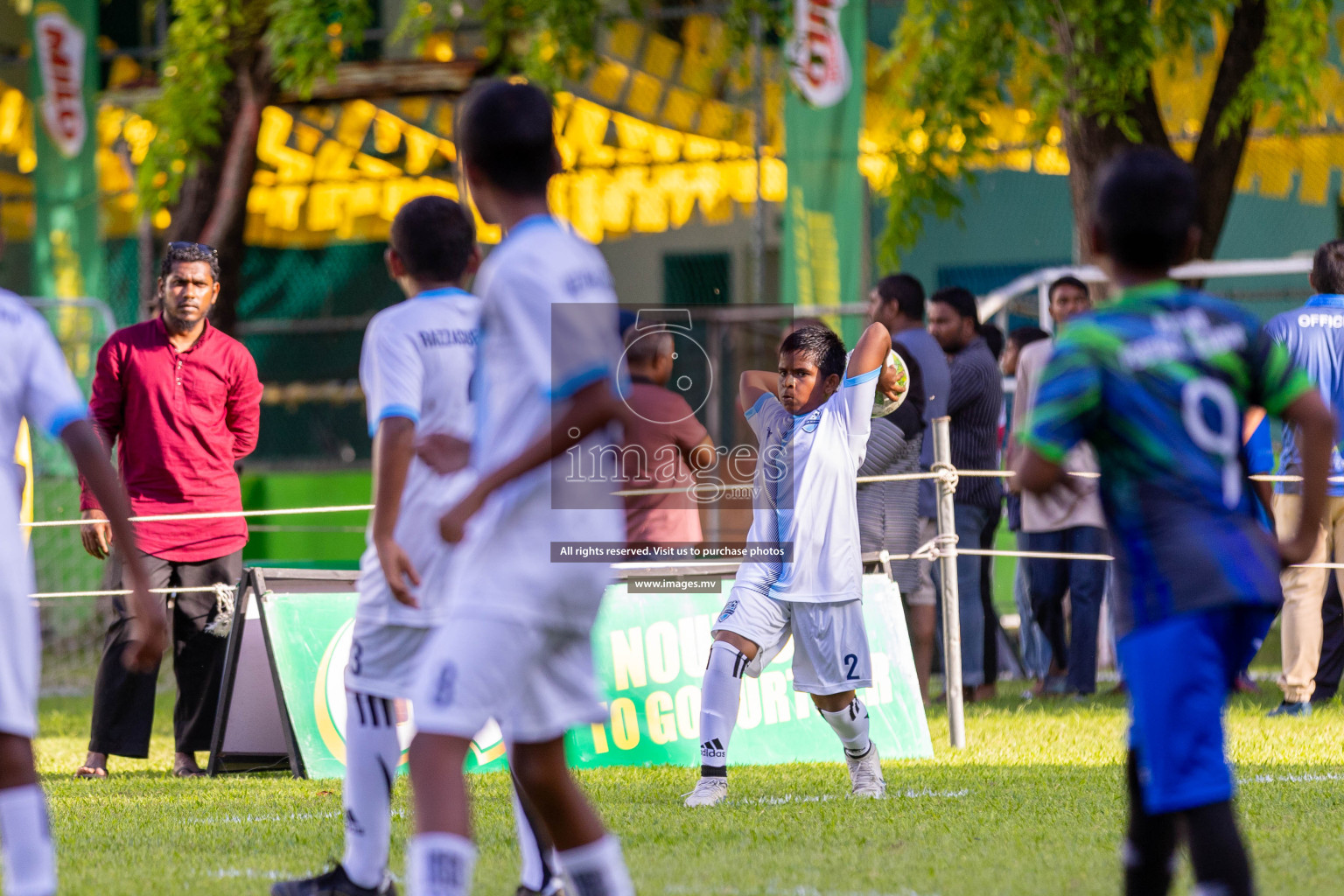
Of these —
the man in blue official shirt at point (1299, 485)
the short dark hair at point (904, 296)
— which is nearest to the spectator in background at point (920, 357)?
the short dark hair at point (904, 296)

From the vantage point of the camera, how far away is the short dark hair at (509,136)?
11.0 ft

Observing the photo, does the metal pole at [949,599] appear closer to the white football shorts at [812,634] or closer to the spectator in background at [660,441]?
the spectator in background at [660,441]

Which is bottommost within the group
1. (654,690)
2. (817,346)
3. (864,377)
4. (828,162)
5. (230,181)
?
(654,690)

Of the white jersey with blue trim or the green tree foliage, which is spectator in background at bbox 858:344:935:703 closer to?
the green tree foliage

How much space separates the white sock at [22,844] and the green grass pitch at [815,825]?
1.23m

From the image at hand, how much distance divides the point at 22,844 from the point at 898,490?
6183 mm

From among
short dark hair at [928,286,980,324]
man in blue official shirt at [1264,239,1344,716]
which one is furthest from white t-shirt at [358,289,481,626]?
short dark hair at [928,286,980,324]

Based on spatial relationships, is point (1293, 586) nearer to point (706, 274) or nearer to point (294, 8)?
point (294, 8)

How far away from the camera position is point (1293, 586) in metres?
8.63

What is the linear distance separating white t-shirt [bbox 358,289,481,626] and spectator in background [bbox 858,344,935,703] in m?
4.86

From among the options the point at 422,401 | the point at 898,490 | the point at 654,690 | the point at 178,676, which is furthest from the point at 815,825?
the point at 898,490

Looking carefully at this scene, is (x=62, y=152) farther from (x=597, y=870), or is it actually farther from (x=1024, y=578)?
(x=597, y=870)

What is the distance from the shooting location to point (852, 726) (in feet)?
19.9

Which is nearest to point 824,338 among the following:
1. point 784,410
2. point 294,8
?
point 784,410
